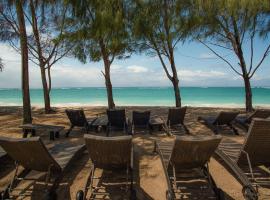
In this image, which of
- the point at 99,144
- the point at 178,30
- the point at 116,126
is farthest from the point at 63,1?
the point at 99,144

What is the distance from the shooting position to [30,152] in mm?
3855

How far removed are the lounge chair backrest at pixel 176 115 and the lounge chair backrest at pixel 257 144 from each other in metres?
4.03

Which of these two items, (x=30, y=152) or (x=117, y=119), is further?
(x=117, y=119)

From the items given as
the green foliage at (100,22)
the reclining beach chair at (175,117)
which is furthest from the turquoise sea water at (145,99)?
the reclining beach chair at (175,117)

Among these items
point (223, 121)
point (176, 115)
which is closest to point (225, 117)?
point (223, 121)


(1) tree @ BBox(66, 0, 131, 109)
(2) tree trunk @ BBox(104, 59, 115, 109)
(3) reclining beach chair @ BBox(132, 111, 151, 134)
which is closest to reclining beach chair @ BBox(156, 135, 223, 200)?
(3) reclining beach chair @ BBox(132, 111, 151, 134)

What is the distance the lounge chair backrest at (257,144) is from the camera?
416 cm

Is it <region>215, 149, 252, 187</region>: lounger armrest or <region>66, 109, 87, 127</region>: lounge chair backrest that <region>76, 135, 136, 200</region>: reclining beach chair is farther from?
<region>66, 109, 87, 127</region>: lounge chair backrest

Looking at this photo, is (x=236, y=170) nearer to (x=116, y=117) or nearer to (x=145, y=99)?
(x=116, y=117)

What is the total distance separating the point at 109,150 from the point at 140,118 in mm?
4712

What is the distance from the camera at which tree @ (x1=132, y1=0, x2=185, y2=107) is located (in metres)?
13.3

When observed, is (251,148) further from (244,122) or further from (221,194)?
(244,122)

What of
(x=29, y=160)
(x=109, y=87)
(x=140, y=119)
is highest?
(x=109, y=87)

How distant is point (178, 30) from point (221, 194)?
11381 mm
